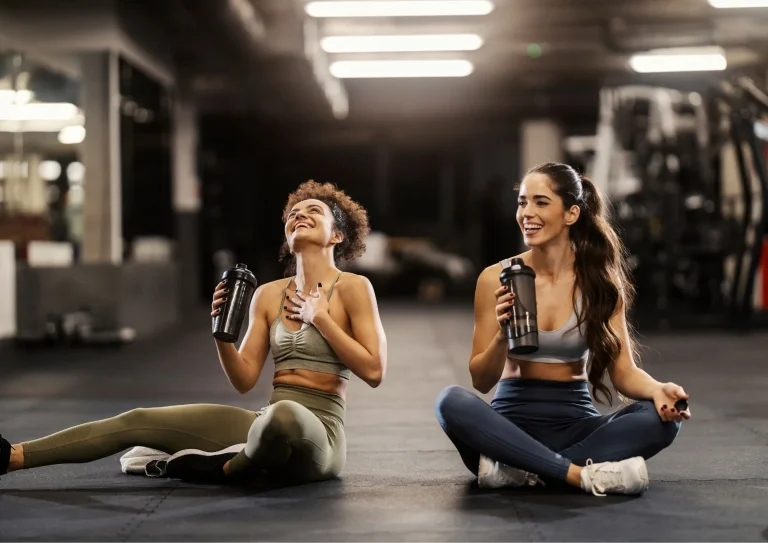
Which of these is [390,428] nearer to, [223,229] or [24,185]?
[24,185]

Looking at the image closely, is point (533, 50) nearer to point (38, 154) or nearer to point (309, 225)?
point (38, 154)

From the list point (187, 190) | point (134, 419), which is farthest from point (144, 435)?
point (187, 190)

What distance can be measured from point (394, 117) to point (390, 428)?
577 inches

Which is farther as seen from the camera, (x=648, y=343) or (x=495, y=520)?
(x=648, y=343)

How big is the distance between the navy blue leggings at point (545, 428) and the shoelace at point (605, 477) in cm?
5

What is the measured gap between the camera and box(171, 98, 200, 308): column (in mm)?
13547

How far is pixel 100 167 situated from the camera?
8438 millimetres

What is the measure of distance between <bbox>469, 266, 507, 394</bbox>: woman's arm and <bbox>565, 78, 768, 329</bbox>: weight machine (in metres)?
5.77

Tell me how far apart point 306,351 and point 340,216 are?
1.45 feet

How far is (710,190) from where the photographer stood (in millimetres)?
9578

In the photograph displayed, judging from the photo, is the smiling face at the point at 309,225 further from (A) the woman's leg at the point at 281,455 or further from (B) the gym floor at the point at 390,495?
(B) the gym floor at the point at 390,495

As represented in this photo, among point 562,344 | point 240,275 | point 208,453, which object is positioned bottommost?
point 208,453

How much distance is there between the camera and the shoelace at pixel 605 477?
2756 mm

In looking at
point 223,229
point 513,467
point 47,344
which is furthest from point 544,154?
point 513,467
